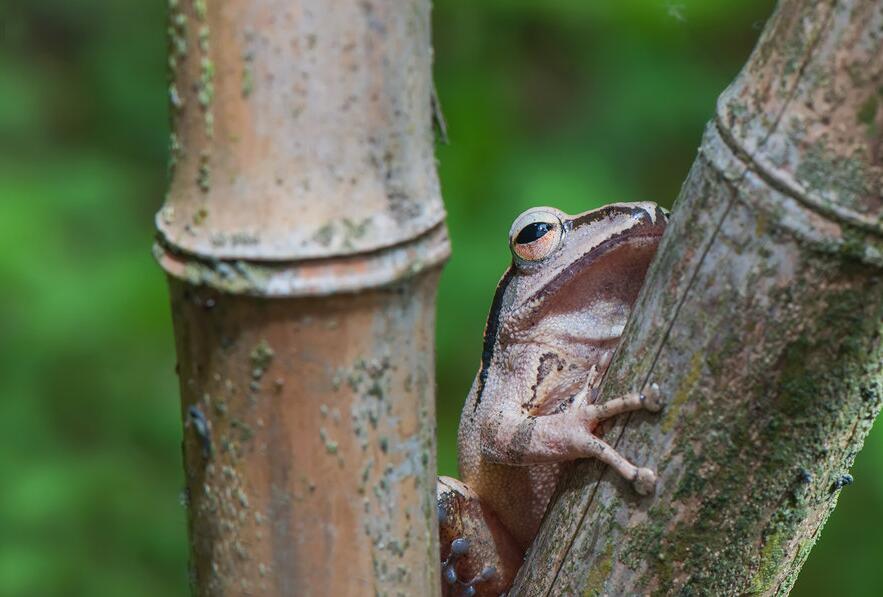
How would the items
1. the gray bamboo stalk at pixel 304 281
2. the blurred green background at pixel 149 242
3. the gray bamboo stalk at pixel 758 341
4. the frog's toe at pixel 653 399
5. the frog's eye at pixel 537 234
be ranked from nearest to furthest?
the gray bamboo stalk at pixel 304 281
the gray bamboo stalk at pixel 758 341
the frog's toe at pixel 653 399
the frog's eye at pixel 537 234
the blurred green background at pixel 149 242

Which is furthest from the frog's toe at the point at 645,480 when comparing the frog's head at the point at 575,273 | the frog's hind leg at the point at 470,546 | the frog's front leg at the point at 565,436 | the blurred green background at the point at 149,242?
the blurred green background at the point at 149,242

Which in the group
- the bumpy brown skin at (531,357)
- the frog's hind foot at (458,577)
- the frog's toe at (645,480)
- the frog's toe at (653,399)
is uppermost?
the frog's toe at (653,399)

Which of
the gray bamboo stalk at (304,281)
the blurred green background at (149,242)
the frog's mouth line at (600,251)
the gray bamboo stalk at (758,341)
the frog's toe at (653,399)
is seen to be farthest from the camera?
the blurred green background at (149,242)

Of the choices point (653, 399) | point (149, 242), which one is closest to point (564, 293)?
point (653, 399)

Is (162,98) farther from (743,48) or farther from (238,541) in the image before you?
(238,541)

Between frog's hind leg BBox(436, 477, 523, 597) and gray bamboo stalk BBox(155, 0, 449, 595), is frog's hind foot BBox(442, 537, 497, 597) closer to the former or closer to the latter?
frog's hind leg BBox(436, 477, 523, 597)

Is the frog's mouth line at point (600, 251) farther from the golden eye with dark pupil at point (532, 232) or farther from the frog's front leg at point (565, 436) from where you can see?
the frog's front leg at point (565, 436)
